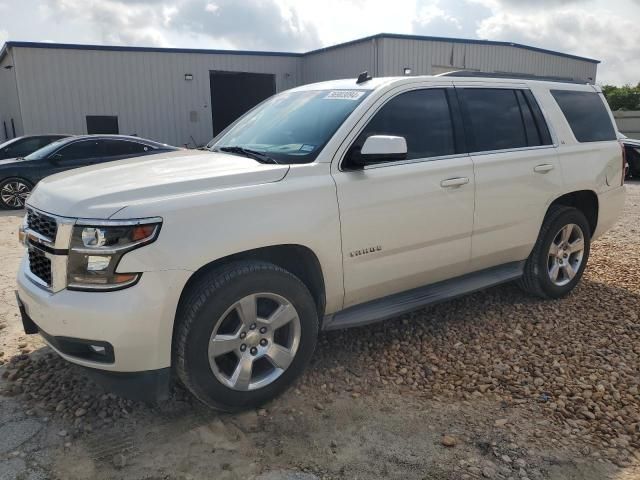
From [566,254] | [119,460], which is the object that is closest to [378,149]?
[119,460]

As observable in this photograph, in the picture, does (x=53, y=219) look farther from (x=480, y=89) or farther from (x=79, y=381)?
(x=480, y=89)

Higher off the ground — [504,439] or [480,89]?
[480,89]

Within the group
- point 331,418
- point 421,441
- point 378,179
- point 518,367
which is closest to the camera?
point 421,441

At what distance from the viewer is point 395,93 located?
3.74 metres

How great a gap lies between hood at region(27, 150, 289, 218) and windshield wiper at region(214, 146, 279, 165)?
7 cm

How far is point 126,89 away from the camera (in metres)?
19.9

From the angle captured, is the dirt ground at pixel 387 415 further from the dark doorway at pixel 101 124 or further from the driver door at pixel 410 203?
the dark doorway at pixel 101 124

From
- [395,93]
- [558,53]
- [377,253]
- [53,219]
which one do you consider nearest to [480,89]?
[395,93]

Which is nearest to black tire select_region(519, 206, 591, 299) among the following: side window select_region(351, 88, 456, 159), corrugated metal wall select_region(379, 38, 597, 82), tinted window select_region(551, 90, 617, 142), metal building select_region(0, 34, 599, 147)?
tinted window select_region(551, 90, 617, 142)

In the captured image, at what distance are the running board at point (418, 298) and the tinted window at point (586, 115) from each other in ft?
Answer: 4.38

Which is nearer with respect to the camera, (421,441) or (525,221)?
(421,441)

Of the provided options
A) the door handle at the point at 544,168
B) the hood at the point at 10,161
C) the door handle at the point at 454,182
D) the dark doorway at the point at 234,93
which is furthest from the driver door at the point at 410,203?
the dark doorway at the point at 234,93

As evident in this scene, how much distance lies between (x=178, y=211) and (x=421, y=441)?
173 centimetres

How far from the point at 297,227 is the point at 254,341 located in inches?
26.7
